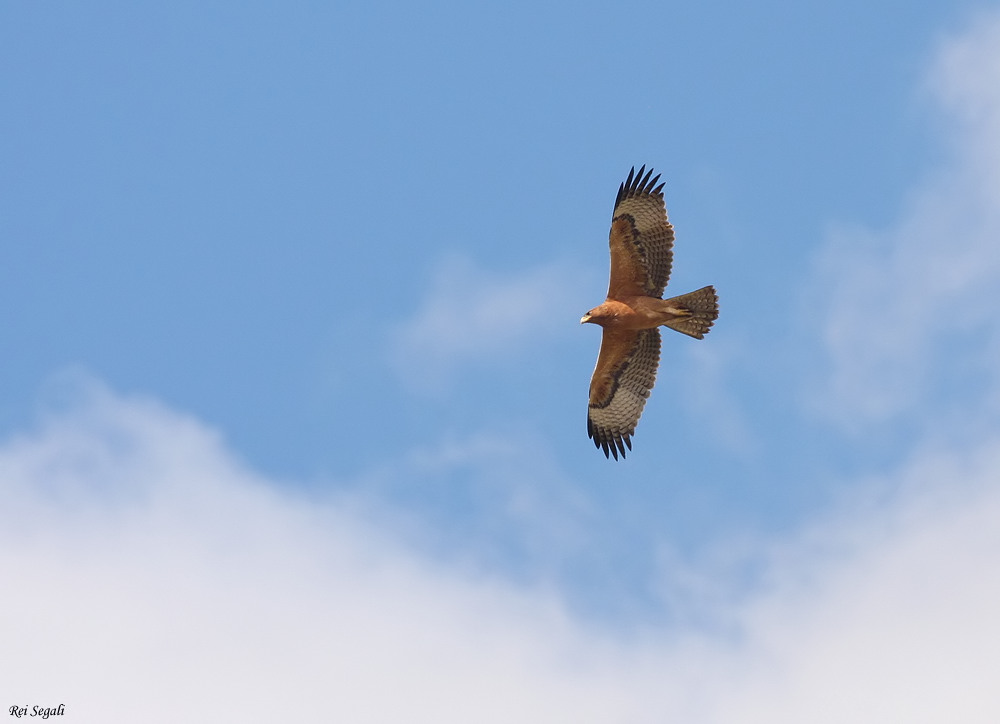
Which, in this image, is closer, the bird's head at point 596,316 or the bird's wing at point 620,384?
the bird's head at point 596,316

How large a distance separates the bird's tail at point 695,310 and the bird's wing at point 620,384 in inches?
27.4

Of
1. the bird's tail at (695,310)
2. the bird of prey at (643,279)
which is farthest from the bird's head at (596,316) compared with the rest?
the bird's tail at (695,310)

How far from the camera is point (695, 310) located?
19125mm

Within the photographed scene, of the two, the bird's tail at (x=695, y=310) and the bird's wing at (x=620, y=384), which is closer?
the bird's tail at (x=695, y=310)

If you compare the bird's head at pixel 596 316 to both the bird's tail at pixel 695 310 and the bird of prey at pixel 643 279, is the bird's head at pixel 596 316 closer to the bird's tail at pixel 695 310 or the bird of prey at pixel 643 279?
the bird of prey at pixel 643 279

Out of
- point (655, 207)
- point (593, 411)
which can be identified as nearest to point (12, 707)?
point (593, 411)

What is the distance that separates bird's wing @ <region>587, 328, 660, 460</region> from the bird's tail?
2.28 feet

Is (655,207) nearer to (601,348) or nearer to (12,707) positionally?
(601,348)

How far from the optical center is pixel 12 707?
1762 cm

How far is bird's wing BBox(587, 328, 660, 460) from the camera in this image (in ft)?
65.0

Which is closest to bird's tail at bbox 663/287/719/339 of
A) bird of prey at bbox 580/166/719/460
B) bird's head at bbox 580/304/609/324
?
bird of prey at bbox 580/166/719/460

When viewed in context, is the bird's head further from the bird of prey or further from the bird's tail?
the bird's tail

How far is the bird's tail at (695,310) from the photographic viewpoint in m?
19.0

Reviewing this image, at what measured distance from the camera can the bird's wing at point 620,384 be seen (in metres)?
19.8
